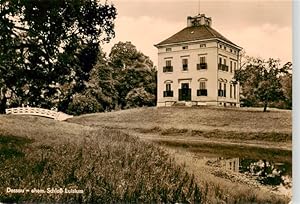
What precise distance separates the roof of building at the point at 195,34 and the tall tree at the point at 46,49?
0.43 meters

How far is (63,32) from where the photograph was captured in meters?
3.18

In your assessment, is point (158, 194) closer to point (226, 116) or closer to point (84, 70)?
point (226, 116)

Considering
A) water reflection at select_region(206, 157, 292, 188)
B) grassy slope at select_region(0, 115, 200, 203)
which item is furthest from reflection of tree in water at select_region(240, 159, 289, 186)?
grassy slope at select_region(0, 115, 200, 203)

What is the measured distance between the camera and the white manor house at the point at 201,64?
9.66ft

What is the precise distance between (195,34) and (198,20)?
0.08 m

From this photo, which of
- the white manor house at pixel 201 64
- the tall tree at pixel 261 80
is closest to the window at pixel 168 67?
the white manor house at pixel 201 64

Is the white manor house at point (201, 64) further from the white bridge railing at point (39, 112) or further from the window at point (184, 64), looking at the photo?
the white bridge railing at point (39, 112)

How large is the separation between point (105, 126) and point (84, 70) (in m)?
0.33

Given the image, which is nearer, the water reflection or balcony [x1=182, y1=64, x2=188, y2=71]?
the water reflection

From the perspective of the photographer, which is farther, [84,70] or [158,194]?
[84,70]

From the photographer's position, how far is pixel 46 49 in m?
3.19

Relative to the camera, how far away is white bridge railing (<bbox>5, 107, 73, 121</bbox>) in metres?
3.12

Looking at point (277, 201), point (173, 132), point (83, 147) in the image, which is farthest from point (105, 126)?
point (277, 201)

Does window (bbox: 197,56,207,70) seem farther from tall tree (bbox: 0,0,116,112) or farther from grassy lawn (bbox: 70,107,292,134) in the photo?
tall tree (bbox: 0,0,116,112)
